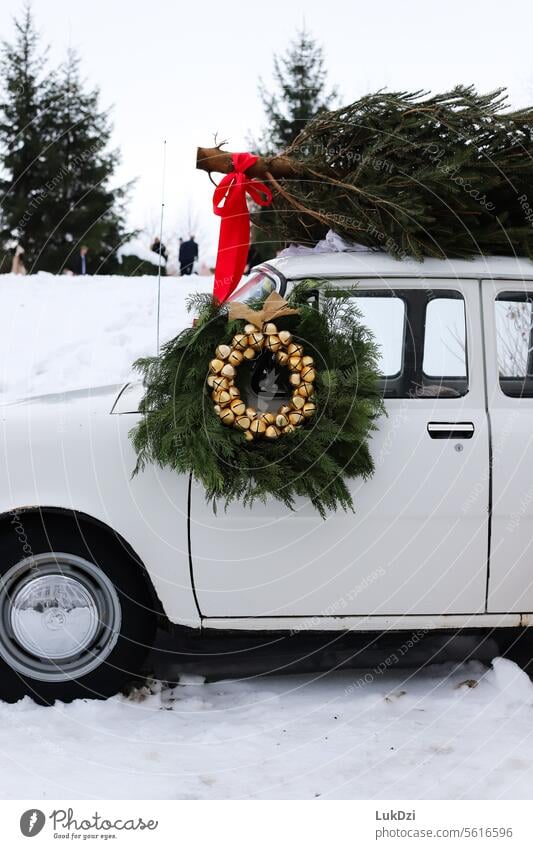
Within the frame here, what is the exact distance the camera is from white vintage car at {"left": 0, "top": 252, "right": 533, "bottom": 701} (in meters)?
4.32

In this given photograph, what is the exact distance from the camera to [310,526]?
4.34m

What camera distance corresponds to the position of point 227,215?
473 cm

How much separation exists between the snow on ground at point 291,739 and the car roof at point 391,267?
1.87 metres

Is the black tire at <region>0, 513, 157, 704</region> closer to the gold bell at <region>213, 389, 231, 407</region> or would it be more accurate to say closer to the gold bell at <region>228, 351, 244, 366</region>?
the gold bell at <region>213, 389, 231, 407</region>

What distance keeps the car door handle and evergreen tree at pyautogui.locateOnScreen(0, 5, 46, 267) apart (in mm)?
29797

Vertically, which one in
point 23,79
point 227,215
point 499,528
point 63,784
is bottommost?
point 63,784

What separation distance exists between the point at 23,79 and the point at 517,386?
32.9 m

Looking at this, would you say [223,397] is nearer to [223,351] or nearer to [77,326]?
[223,351]

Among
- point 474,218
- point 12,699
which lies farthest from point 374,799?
point 474,218

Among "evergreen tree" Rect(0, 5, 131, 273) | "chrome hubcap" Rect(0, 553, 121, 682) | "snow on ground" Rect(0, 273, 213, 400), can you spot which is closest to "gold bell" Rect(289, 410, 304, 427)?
"chrome hubcap" Rect(0, 553, 121, 682)

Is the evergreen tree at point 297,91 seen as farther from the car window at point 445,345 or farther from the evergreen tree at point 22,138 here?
the car window at point 445,345

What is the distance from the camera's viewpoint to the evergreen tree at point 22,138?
33.2 m

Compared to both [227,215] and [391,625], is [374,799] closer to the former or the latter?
[391,625]

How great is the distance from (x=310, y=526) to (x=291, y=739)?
0.90 metres
